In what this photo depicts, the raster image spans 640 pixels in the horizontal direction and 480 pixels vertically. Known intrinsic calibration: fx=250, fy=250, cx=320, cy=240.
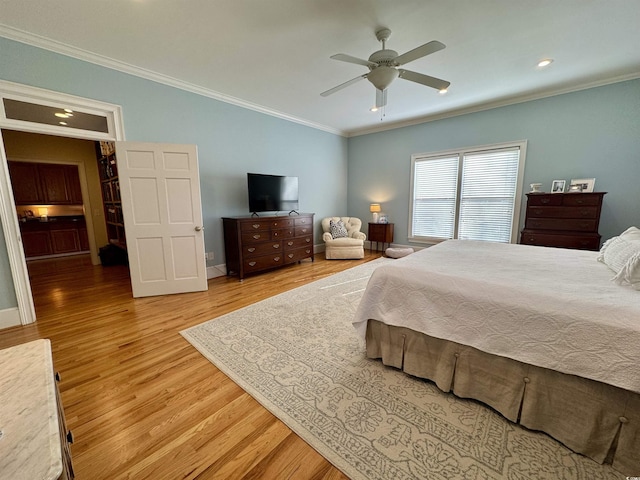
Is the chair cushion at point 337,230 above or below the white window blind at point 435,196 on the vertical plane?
below

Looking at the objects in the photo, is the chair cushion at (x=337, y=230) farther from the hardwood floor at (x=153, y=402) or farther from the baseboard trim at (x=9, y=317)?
the baseboard trim at (x=9, y=317)

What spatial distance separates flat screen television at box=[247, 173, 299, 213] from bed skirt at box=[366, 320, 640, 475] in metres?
3.33

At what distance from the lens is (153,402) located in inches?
64.8

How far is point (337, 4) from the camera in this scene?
2.12 metres

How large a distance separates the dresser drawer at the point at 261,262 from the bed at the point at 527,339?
259 cm

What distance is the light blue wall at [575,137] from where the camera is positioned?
3.51 meters

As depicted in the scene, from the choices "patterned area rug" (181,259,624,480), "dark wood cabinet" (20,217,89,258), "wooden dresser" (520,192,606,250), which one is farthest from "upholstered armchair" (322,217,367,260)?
"dark wood cabinet" (20,217,89,258)

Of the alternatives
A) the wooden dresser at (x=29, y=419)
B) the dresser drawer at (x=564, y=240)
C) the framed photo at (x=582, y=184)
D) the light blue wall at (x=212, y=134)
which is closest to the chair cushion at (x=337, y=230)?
the light blue wall at (x=212, y=134)

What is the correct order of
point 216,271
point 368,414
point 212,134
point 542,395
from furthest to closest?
point 216,271, point 212,134, point 368,414, point 542,395

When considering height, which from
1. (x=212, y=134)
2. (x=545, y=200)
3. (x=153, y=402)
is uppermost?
(x=212, y=134)

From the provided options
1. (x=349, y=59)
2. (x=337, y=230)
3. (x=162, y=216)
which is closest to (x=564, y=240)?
(x=337, y=230)

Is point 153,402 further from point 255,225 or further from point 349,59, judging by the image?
point 349,59

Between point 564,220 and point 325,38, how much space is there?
3.99m

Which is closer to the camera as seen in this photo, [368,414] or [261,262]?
[368,414]
